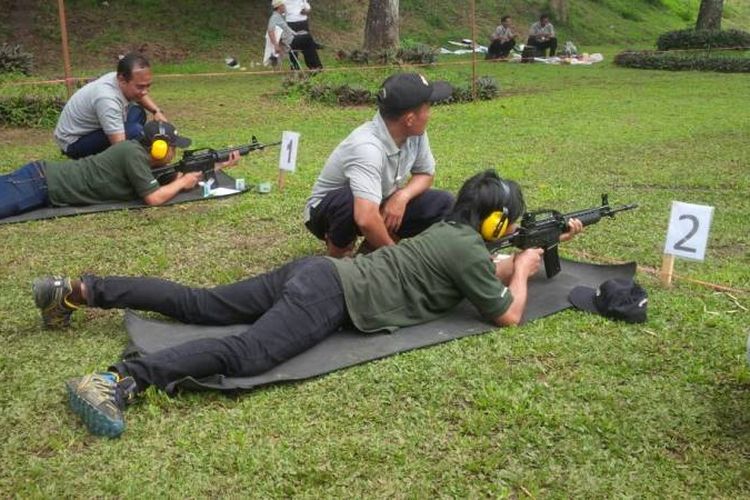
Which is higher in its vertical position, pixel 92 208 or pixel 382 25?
pixel 382 25

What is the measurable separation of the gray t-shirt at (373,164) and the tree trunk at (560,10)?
2348 cm

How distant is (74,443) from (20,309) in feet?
5.73

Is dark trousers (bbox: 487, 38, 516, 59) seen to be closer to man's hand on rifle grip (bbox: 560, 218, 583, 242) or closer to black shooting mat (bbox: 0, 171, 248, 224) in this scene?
black shooting mat (bbox: 0, 171, 248, 224)

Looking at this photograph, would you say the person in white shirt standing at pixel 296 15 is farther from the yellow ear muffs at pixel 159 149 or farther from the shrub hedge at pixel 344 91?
the yellow ear muffs at pixel 159 149

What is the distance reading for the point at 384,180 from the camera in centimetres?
511

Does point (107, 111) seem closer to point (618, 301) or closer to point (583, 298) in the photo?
point (583, 298)

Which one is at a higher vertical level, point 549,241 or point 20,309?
point 549,241

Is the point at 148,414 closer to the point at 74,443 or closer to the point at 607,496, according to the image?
the point at 74,443

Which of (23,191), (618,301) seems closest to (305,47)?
(23,191)

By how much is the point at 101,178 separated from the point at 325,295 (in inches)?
146

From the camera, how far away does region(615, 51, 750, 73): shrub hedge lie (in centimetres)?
1778

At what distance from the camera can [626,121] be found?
1124cm

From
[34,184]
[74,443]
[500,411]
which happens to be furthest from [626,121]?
[74,443]

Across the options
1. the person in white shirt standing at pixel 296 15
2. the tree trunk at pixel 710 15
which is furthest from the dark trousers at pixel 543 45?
the person in white shirt standing at pixel 296 15
